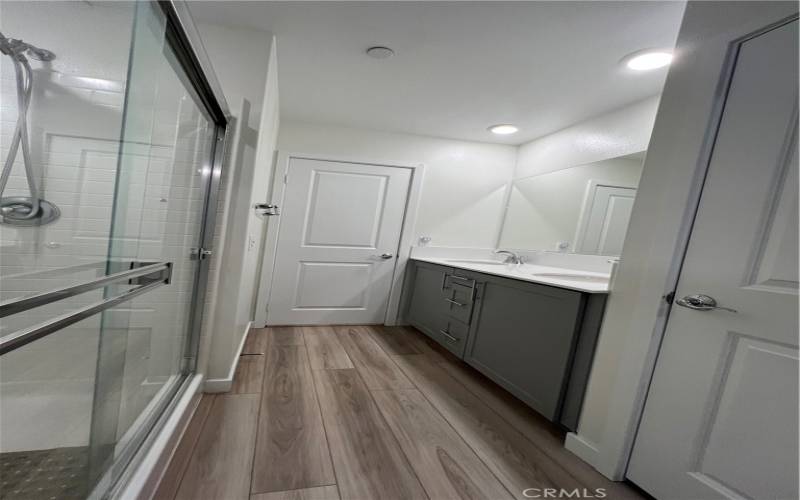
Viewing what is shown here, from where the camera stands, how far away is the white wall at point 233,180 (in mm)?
1626

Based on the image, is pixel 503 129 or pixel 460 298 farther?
pixel 503 129

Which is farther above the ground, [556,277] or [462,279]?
[556,277]

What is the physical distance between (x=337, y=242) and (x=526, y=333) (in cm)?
193

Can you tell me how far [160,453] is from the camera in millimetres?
1090

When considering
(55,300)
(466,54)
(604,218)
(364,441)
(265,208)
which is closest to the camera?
(55,300)

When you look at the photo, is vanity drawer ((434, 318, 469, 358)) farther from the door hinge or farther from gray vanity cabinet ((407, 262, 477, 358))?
the door hinge

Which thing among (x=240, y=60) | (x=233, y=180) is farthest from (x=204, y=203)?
(x=240, y=60)

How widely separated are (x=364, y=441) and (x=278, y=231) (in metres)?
2.06

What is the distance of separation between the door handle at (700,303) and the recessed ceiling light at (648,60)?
1.17 m

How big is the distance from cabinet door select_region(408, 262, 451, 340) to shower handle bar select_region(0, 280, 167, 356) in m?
2.11

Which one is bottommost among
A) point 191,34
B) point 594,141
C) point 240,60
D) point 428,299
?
point 428,299

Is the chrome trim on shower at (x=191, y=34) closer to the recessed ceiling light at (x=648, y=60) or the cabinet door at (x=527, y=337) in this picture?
the cabinet door at (x=527, y=337)

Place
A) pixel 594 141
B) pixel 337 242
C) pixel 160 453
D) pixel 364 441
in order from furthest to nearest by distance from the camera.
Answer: pixel 337 242 → pixel 594 141 → pixel 364 441 → pixel 160 453

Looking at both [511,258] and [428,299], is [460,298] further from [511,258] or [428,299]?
[511,258]
